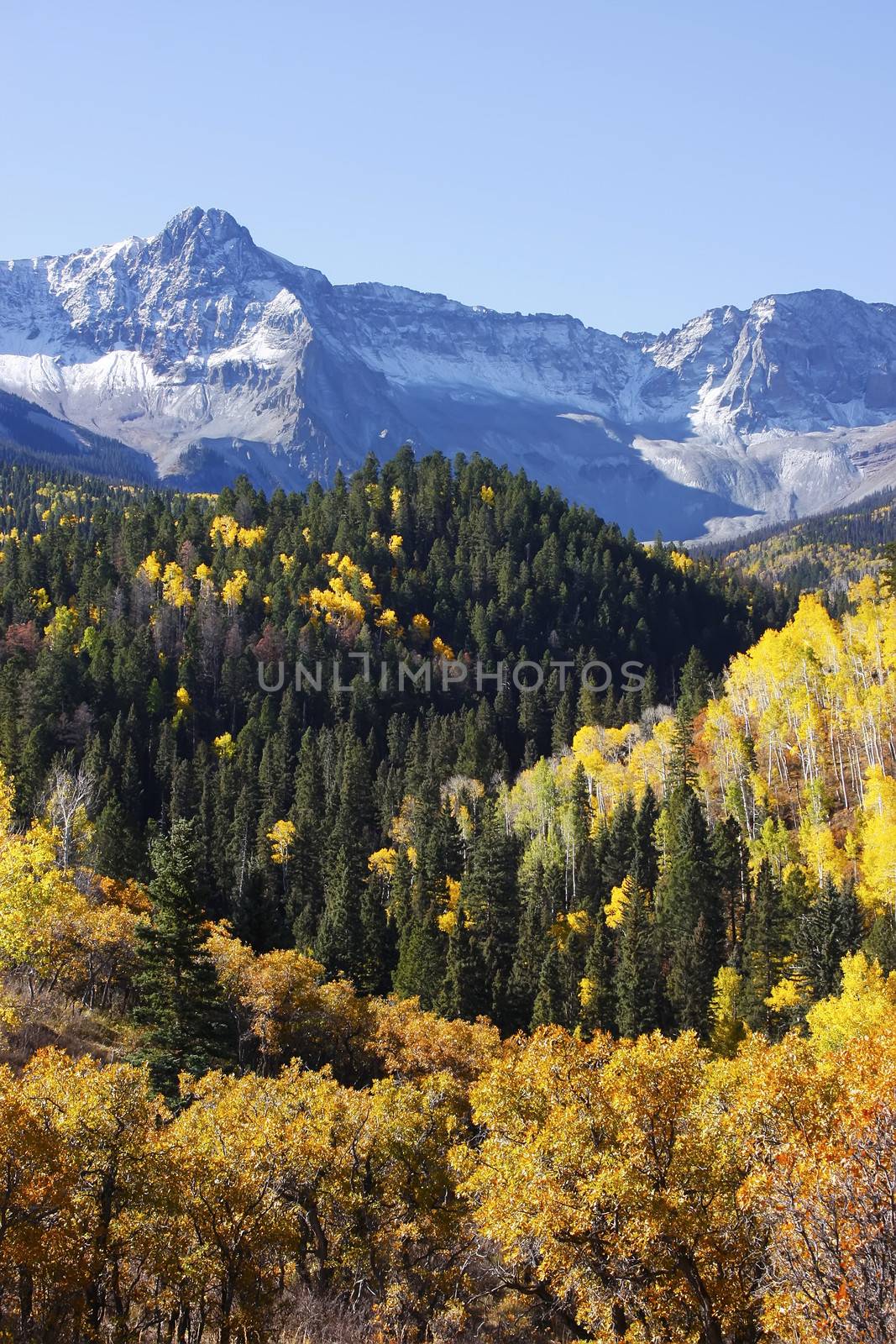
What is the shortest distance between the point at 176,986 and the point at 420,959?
128ft

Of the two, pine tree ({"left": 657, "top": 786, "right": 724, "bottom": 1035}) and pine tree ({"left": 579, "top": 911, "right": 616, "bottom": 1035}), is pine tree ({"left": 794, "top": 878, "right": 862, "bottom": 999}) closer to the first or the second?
pine tree ({"left": 657, "top": 786, "right": 724, "bottom": 1035})

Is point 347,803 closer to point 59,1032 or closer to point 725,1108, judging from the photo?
point 59,1032

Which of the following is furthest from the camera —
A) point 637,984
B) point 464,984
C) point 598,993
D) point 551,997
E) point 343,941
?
point 343,941

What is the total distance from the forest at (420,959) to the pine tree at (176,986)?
215mm

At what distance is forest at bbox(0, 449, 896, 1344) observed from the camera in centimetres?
2462

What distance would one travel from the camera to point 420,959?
8450 centimetres

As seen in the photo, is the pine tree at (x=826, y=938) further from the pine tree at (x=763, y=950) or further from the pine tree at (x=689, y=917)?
the pine tree at (x=689, y=917)

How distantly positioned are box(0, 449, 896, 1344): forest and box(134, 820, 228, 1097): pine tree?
22 centimetres

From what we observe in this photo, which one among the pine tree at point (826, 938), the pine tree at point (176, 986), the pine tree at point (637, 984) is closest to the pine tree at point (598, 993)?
the pine tree at point (637, 984)

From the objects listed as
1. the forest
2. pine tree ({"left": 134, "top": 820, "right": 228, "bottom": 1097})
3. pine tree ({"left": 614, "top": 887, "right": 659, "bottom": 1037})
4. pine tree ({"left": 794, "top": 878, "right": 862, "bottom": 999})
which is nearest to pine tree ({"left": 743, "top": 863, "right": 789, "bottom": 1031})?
the forest

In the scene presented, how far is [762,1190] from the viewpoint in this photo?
869 inches

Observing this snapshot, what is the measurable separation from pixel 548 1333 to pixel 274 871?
80355 millimetres

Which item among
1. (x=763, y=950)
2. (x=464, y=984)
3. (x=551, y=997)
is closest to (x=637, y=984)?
(x=551, y=997)

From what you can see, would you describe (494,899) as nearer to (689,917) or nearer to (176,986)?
(689,917)
